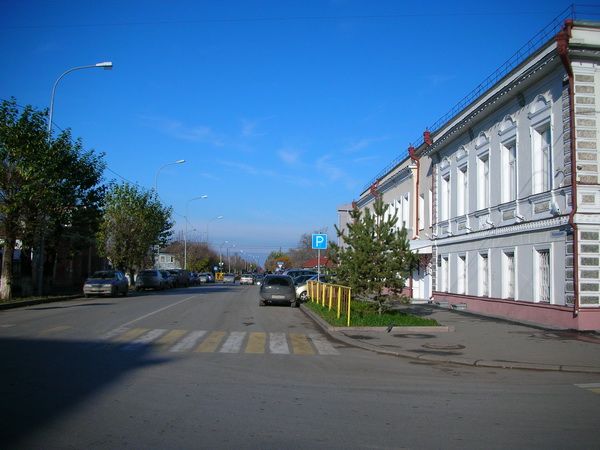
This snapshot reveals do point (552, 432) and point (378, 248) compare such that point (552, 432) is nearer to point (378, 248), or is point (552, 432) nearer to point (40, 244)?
point (378, 248)

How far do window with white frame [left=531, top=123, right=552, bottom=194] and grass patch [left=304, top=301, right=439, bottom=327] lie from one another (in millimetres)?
5551

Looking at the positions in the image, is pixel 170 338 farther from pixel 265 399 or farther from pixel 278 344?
pixel 265 399

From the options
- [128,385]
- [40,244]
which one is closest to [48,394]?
[128,385]

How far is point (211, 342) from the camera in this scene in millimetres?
13586

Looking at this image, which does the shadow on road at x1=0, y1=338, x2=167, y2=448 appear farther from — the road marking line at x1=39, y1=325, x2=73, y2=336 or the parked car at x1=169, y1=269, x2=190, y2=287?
the parked car at x1=169, y1=269, x2=190, y2=287

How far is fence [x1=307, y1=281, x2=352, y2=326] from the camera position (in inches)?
696

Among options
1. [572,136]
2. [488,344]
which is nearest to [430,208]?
[572,136]

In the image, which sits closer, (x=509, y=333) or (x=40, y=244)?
(x=509, y=333)

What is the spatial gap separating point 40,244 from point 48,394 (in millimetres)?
23099

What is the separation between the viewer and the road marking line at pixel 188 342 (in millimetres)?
12416

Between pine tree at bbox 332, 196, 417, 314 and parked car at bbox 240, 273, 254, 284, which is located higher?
pine tree at bbox 332, 196, 417, 314

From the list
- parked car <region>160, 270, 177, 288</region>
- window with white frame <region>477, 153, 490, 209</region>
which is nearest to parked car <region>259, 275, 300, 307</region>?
window with white frame <region>477, 153, 490, 209</region>

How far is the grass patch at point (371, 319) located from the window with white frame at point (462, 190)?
7393 millimetres

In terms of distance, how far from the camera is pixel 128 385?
27.5 feet
